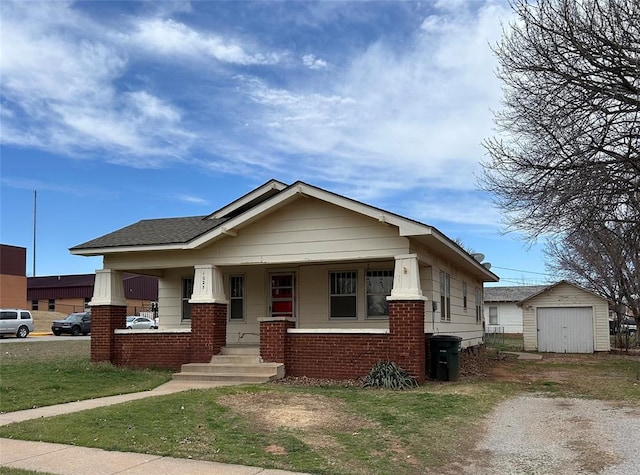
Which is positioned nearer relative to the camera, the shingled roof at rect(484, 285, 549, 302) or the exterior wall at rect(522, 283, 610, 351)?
the exterior wall at rect(522, 283, 610, 351)

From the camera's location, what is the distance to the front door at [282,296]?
17.0m

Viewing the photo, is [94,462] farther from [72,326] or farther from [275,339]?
[72,326]

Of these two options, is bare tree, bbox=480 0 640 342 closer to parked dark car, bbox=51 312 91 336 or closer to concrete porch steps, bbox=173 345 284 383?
concrete porch steps, bbox=173 345 284 383

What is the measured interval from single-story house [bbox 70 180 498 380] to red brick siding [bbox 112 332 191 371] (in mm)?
26

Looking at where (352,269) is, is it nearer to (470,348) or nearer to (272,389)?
(272,389)

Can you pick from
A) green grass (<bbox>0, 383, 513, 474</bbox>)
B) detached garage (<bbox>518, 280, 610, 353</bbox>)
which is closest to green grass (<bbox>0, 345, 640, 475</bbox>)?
green grass (<bbox>0, 383, 513, 474</bbox>)

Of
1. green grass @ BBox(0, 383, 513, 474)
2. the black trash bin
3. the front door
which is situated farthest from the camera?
the front door

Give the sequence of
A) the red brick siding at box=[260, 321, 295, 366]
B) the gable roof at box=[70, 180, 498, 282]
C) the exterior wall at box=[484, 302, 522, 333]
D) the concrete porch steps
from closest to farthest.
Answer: the gable roof at box=[70, 180, 498, 282]
the concrete porch steps
the red brick siding at box=[260, 321, 295, 366]
the exterior wall at box=[484, 302, 522, 333]

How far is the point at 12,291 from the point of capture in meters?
52.9

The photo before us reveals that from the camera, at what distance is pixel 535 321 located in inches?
1237

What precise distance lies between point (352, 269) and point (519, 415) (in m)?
6.82

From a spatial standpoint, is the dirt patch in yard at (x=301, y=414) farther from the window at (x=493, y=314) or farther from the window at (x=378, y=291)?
the window at (x=493, y=314)

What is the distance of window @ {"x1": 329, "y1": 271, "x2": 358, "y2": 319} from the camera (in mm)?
16391

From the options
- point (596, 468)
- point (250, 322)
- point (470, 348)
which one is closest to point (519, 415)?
point (596, 468)
